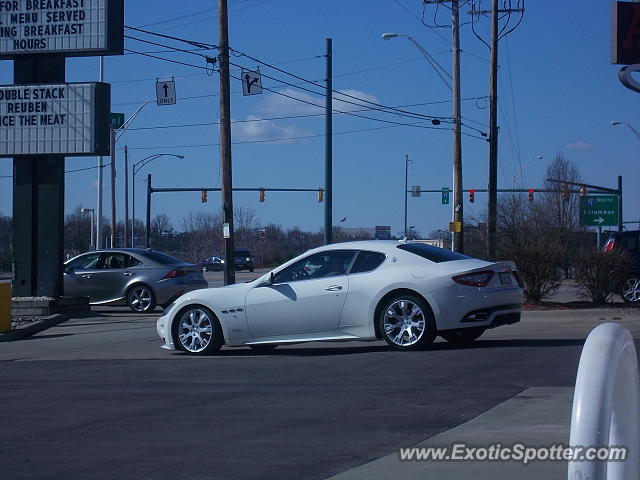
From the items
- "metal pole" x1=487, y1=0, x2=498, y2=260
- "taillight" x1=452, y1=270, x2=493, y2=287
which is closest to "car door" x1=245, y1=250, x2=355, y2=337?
"taillight" x1=452, y1=270, x2=493, y2=287

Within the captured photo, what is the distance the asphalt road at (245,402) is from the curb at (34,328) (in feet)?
6.00

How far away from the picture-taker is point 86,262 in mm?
22266

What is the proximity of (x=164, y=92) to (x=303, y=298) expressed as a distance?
776 inches

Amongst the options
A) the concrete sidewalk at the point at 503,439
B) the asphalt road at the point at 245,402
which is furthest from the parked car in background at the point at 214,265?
the concrete sidewalk at the point at 503,439

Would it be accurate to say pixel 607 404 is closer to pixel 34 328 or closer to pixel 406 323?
pixel 406 323

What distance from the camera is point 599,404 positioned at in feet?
10.2

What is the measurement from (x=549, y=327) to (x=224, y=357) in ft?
21.1

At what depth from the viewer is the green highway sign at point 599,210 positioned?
122 feet

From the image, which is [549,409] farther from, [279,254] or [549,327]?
[279,254]

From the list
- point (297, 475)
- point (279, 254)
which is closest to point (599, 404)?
point (297, 475)

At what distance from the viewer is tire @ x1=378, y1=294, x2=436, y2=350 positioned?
478 inches

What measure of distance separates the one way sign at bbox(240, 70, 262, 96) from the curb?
1208 centimetres

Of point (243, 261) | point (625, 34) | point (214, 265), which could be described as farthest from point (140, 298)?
point (214, 265)

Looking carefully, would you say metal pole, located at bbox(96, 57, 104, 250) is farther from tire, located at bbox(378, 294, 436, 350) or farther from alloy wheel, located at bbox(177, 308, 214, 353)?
tire, located at bbox(378, 294, 436, 350)
